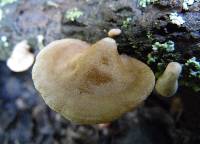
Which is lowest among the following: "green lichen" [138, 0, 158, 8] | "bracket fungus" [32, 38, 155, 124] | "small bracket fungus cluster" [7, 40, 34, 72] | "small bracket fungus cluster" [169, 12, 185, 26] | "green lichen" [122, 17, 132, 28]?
"small bracket fungus cluster" [7, 40, 34, 72]

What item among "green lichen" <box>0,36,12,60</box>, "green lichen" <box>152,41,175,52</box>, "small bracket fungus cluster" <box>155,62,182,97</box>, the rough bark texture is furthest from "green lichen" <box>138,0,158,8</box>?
"green lichen" <box>0,36,12,60</box>

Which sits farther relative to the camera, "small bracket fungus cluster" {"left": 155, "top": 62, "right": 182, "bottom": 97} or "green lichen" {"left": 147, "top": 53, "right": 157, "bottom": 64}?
"green lichen" {"left": 147, "top": 53, "right": 157, "bottom": 64}

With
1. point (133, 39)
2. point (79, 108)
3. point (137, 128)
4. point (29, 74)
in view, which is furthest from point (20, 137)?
point (133, 39)

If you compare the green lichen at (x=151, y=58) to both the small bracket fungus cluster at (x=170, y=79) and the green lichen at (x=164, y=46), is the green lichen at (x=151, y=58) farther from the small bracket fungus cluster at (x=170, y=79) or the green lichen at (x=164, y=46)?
the small bracket fungus cluster at (x=170, y=79)

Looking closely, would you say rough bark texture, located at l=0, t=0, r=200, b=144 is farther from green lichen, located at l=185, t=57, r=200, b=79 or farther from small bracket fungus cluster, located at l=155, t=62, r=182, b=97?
small bracket fungus cluster, located at l=155, t=62, r=182, b=97

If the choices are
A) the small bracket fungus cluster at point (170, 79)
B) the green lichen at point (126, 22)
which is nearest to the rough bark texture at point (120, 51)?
the green lichen at point (126, 22)

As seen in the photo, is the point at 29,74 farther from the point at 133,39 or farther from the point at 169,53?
the point at 169,53
